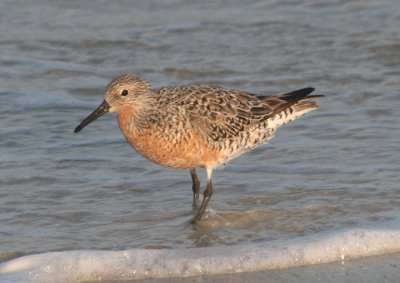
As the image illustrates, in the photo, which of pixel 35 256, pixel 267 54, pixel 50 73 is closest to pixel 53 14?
pixel 50 73

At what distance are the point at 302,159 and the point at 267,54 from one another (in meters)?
3.83

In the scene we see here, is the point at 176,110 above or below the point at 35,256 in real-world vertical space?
above

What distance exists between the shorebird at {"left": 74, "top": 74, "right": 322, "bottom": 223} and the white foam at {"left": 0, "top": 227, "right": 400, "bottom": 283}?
1047 millimetres

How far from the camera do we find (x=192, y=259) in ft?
24.1

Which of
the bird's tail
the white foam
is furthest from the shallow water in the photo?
the bird's tail

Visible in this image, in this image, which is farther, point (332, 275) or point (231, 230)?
point (231, 230)

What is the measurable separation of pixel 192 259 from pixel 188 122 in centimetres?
176

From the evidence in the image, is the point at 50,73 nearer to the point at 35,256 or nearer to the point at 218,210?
the point at 218,210

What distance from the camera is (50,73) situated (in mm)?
12938

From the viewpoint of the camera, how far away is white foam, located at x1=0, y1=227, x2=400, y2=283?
23.5 feet

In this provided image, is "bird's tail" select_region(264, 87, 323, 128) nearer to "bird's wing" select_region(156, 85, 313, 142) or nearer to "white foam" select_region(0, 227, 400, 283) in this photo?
"bird's wing" select_region(156, 85, 313, 142)

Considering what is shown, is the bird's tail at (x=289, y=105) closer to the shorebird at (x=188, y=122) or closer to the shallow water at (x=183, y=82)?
the shorebird at (x=188, y=122)

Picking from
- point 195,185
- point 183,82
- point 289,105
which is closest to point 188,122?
point 195,185

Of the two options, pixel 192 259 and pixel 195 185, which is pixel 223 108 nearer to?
pixel 195 185
